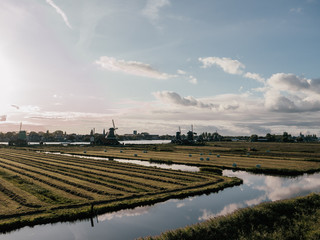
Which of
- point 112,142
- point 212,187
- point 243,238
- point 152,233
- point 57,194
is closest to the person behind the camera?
point 243,238

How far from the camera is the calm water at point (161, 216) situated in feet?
65.7

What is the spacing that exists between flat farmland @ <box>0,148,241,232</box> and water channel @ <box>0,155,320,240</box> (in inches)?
44.6

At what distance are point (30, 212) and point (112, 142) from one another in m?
143

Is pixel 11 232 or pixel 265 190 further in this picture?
pixel 265 190

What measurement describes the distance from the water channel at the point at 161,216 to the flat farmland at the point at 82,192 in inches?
44.6

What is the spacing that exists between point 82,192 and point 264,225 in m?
20.4

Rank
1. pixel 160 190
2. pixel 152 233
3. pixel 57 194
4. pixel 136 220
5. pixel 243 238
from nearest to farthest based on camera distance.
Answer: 1. pixel 243 238
2. pixel 152 233
3. pixel 136 220
4. pixel 57 194
5. pixel 160 190

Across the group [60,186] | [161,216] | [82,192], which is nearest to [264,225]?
[161,216]

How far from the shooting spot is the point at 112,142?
164m

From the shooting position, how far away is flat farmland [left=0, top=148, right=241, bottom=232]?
23220 mm

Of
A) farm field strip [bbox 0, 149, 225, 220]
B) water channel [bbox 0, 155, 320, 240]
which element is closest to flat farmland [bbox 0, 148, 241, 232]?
farm field strip [bbox 0, 149, 225, 220]

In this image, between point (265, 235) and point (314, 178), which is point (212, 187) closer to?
point (265, 235)

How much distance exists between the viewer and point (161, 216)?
951 inches

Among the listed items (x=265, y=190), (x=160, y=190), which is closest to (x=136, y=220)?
(x=160, y=190)
